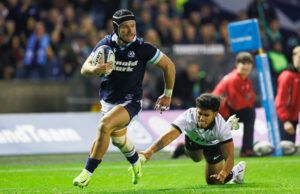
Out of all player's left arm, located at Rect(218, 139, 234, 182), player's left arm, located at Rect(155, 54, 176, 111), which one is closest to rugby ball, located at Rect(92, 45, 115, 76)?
player's left arm, located at Rect(155, 54, 176, 111)

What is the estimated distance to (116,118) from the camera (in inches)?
460

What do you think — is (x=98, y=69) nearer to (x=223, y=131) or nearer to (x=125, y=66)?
(x=125, y=66)

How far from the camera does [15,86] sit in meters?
22.4

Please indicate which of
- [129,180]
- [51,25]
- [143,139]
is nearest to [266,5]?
[51,25]

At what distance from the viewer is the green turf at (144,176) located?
11719 millimetres

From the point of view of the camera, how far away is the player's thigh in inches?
456

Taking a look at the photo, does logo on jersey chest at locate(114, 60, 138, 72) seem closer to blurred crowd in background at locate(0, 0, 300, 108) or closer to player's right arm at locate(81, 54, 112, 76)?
player's right arm at locate(81, 54, 112, 76)

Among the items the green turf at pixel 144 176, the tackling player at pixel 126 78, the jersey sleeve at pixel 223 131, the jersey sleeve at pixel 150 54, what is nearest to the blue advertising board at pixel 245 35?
the green turf at pixel 144 176

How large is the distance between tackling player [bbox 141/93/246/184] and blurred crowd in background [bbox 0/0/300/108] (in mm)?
9400

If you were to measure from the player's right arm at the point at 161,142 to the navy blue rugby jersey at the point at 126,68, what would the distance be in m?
0.65

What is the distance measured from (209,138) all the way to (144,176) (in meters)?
2.23

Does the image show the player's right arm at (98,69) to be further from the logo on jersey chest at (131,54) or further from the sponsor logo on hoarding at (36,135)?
the sponsor logo on hoarding at (36,135)

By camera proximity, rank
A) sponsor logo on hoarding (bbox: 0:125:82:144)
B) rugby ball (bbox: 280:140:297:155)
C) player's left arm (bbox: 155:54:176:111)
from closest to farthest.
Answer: player's left arm (bbox: 155:54:176:111) → rugby ball (bbox: 280:140:297:155) → sponsor logo on hoarding (bbox: 0:125:82:144)

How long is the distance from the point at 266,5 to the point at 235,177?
1404 centimetres
